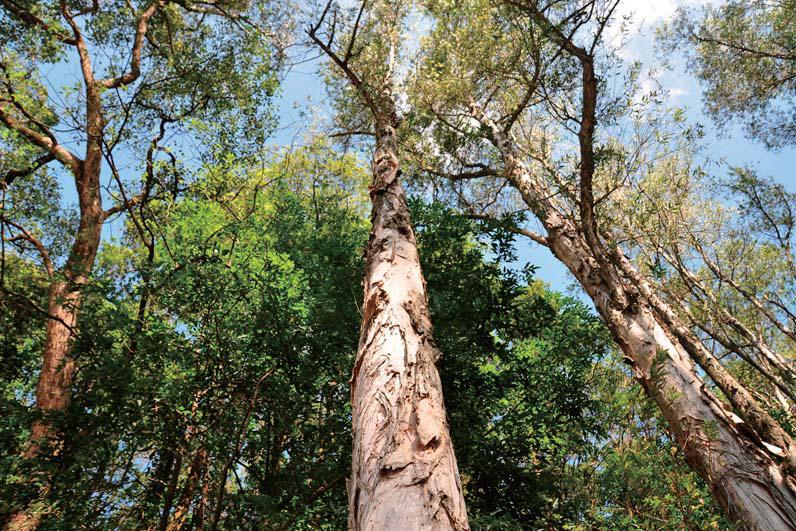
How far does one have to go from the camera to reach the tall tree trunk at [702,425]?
311cm

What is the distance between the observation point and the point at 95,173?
6547 millimetres

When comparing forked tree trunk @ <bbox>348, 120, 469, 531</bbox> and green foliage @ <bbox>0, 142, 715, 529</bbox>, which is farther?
green foliage @ <bbox>0, 142, 715, 529</bbox>

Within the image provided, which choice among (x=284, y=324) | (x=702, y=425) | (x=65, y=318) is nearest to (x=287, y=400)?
(x=284, y=324)

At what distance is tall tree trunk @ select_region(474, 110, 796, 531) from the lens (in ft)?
10.2

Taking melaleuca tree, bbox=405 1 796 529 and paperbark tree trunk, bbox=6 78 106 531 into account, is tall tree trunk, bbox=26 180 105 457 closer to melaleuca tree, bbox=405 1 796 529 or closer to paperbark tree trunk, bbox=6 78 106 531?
paperbark tree trunk, bbox=6 78 106 531

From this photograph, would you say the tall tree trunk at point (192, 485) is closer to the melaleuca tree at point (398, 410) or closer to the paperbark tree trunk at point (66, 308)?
the paperbark tree trunk at point (66, 308)

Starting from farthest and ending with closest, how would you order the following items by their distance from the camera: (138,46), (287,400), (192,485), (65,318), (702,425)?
1. (138,46)
2. (65,318)
3. (192,485)
4. (287,400)
5. (702,425)

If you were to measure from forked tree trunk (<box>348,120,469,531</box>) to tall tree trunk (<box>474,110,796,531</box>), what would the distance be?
1626 millimetres

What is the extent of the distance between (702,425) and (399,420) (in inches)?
102

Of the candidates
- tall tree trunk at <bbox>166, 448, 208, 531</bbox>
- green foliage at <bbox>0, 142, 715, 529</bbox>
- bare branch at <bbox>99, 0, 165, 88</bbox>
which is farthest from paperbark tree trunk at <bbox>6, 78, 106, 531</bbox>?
tall tree trunk at <bbox>166, 448, 208, 531</bbox>

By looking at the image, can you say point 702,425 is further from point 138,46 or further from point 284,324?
point 138,46

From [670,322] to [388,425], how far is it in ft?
21.4

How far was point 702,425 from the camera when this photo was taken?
3.11 m

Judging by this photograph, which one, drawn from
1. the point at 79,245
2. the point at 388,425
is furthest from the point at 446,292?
the point at 79,245
